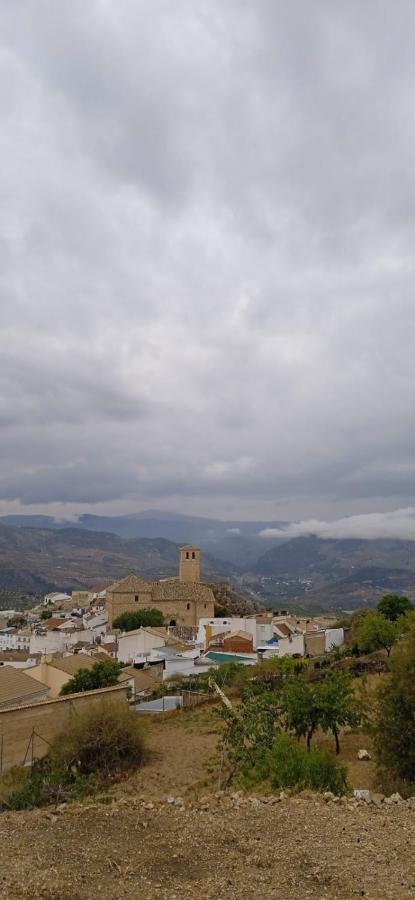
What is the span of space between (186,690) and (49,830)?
76.8 feet

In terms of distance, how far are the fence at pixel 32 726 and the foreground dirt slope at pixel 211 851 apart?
964 centimetres

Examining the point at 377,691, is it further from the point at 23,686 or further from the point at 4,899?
the point at 23,686

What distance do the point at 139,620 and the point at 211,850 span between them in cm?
5210

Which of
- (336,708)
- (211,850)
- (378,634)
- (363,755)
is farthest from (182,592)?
(211,850)

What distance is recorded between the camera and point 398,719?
14234mm

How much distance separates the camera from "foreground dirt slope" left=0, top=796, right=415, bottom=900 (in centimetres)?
711

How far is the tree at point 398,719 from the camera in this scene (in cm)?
1370

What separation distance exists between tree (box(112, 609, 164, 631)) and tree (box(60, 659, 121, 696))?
29.8 meters

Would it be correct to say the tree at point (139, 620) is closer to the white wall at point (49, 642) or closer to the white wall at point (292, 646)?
the white wall at point (49, 642)

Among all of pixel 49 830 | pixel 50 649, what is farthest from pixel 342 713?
pixel 50 649

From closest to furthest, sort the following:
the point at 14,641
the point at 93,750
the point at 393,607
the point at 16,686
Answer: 1. the point at 93,750
2. the point at 16,686
3. the point at 393,607
4. the point at 14,641

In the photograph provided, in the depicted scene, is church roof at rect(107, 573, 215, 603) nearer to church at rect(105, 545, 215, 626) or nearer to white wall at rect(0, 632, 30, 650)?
church at rect(105, 545, 215, 626)

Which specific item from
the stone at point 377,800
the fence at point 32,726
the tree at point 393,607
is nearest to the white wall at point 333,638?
the tree at point 393,607

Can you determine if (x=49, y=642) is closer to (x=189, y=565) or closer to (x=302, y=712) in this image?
(x=189, y=565)
